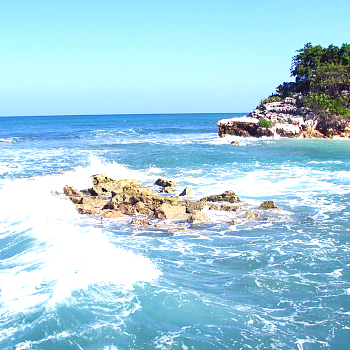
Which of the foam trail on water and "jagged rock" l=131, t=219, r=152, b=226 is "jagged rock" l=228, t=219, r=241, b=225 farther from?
the foam trail on water

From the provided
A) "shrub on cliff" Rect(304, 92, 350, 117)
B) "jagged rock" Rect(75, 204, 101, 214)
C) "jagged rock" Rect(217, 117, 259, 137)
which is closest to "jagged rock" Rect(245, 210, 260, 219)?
"jagged rock" Rect(75, 204, 101, 214)

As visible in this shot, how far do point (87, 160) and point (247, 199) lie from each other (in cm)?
1707

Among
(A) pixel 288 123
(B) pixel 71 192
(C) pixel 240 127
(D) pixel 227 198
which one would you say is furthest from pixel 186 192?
(C) pixel 240 127

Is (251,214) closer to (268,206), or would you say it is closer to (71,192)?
(268,206)

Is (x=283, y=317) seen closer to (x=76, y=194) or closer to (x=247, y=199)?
(x=247, y=199)

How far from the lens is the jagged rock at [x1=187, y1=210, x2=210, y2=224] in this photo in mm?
14086

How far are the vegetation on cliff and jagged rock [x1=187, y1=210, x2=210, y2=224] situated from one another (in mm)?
36774

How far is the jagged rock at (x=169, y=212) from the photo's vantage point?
14.8 meters

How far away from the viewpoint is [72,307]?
26.1 feet

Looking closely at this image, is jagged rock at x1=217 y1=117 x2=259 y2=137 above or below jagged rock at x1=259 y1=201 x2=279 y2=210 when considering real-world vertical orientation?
above

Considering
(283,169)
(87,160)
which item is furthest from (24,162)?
(283,169)

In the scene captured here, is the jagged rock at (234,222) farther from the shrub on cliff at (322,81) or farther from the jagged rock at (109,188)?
the shrub on cliff at (322,81)

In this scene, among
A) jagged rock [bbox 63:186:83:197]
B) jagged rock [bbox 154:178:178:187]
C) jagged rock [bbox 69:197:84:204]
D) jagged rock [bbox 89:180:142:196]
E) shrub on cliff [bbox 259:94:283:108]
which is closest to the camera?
jagged rock [bbox 69:197:84:204]

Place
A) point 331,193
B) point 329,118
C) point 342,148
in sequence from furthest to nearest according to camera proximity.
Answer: point 329,118 < point 342,148 < point 331,193
